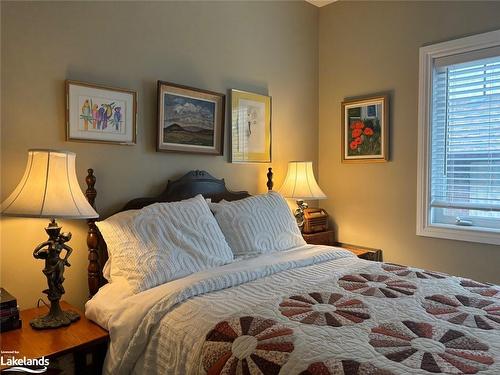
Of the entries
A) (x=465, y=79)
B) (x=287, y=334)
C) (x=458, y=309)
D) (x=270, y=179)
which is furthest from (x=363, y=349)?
(x=465, y=79)

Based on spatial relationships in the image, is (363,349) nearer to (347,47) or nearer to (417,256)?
(417,256)

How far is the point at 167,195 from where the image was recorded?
2318 mm

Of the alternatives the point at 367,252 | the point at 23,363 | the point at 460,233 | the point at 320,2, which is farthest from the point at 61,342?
the point at 320,2

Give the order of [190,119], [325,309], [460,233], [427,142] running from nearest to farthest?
[325,309], [190,119], [460,233], [427,142]

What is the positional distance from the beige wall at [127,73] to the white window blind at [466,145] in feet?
3.80

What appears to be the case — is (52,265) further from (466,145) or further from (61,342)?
(466,145)

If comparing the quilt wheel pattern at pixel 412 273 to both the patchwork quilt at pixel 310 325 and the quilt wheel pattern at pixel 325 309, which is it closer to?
the patchwork quilt at pixel 310 325

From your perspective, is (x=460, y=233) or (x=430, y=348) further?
(x=460, y=233)

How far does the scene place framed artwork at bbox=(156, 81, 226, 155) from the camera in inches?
92.6

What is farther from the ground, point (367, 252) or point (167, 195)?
point (167, 195)

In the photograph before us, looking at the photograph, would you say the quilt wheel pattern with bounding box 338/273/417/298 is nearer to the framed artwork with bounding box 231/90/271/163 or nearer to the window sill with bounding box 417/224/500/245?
the window sill with bounding box 417/224/500/245

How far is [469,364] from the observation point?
40.9 inches

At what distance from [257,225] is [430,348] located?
126 cm

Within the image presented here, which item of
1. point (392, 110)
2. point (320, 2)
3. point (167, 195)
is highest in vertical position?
point (320, 2)
